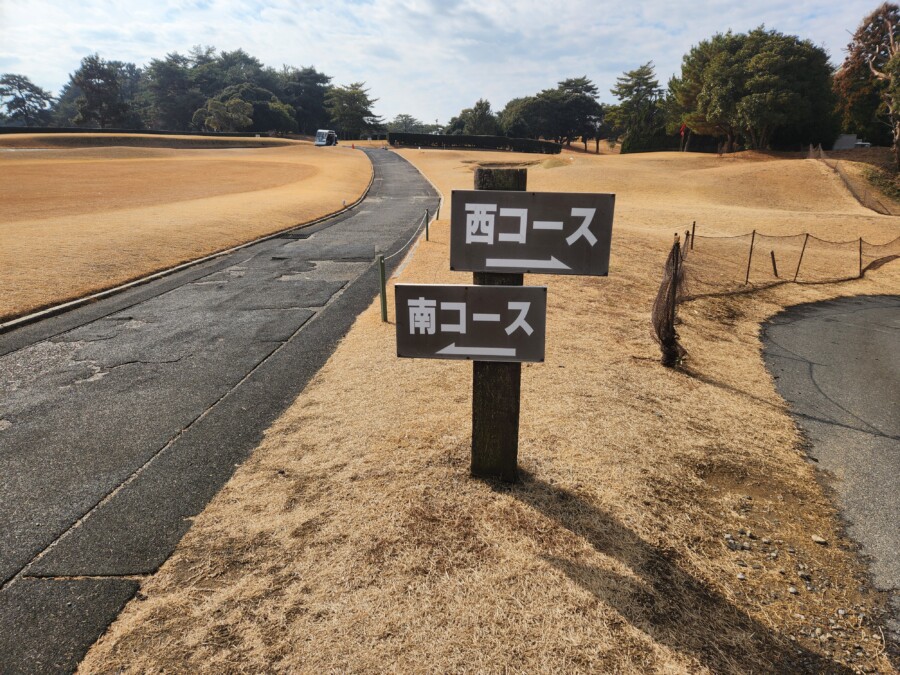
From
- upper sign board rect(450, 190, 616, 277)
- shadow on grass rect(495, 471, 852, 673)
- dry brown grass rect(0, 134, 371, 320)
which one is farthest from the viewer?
dry brown grass rect(0, 134, 371, 320)

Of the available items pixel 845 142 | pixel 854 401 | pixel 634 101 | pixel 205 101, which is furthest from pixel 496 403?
pixel 205 101

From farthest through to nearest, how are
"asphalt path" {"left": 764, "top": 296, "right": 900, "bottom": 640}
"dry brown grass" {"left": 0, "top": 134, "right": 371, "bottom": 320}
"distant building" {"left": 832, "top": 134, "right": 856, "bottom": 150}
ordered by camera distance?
"distant building" {"left": 832, "top": 134, "right": 856, "bottom": 150}, "dry brown grass" {"left": 0, "top": 134, "right": 371, "bottom": 320}, "asphalt path" {"left": 764, "top": 296, "right": 900, "bottom": 640}

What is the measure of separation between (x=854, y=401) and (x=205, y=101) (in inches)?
4307

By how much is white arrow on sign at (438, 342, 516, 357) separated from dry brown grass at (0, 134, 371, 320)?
9224 mm

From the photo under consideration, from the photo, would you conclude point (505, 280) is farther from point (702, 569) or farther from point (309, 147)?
point (309, 147)

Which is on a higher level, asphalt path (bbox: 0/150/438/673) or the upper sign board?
the upper sign board

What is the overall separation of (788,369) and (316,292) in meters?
9.20

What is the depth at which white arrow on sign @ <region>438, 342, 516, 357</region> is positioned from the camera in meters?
3.99

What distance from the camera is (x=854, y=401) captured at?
7031 millimetres

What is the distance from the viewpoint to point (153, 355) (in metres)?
7.48

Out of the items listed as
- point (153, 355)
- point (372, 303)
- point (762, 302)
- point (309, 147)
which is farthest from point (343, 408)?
point (309, 147)

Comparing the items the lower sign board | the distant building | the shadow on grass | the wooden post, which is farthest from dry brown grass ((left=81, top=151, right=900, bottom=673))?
the distant building

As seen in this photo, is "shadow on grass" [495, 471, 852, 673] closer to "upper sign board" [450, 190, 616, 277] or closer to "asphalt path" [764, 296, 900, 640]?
"asphalt path" [764, 296, 900, 640]

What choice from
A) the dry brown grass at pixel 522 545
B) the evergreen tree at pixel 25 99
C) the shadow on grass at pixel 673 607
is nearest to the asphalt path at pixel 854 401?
the dry brown grass at pixel 522 545
